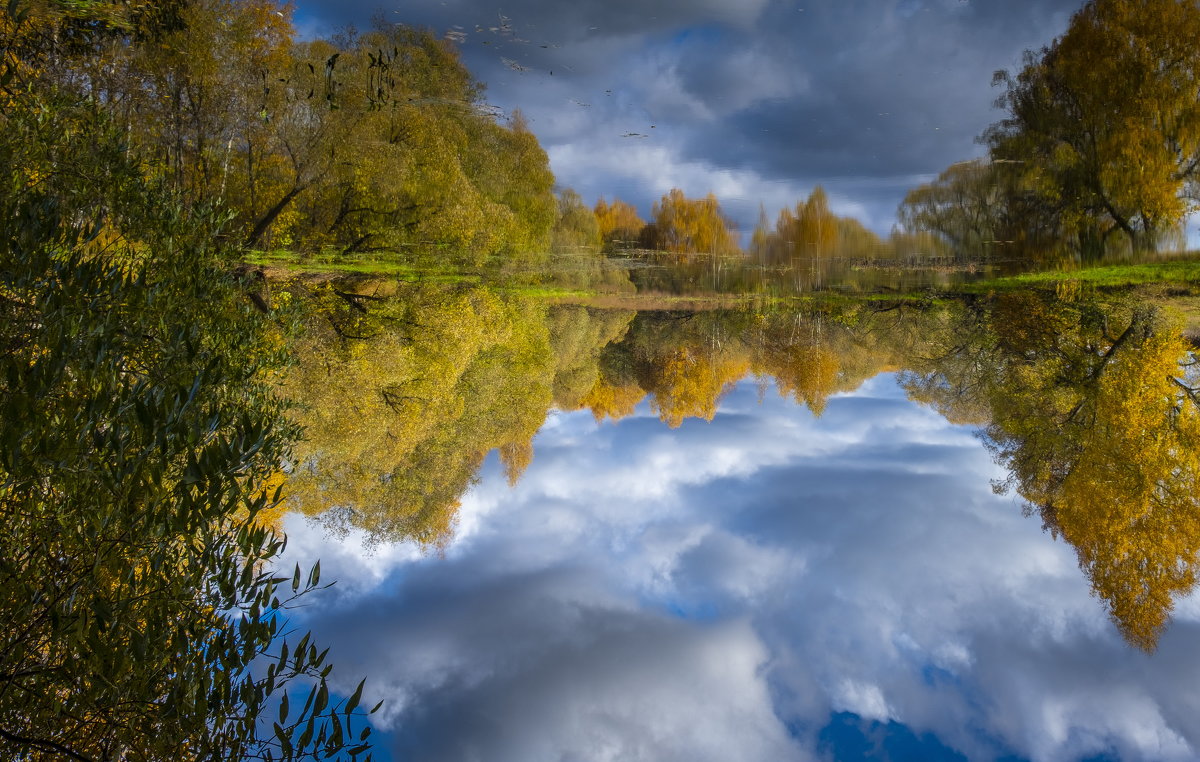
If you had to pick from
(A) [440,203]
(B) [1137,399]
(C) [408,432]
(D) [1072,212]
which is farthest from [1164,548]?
(A) [440,203]

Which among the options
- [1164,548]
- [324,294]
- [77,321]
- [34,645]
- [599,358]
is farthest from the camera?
[599,358]

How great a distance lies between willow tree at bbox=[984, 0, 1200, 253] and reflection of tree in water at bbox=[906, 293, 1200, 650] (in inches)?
189

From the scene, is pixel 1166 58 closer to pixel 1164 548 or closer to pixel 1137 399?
pixel 1137 399

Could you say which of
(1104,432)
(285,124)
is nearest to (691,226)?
(285,124)

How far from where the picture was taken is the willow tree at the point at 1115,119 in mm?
24938

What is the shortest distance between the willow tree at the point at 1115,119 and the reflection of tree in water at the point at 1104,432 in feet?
15.8

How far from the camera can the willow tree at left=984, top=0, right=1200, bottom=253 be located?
81.8 feet

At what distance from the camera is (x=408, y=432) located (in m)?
18.8

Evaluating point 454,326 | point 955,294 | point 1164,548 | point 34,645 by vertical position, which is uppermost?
point 955,294

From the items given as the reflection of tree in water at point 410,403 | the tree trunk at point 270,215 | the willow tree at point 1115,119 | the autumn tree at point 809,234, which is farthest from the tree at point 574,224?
the willow tree at point 1115,119

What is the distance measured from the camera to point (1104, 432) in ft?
60.2

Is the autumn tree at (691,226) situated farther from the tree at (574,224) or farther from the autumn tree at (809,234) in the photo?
the tree at (574,224)

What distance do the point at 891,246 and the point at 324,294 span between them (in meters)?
28.1

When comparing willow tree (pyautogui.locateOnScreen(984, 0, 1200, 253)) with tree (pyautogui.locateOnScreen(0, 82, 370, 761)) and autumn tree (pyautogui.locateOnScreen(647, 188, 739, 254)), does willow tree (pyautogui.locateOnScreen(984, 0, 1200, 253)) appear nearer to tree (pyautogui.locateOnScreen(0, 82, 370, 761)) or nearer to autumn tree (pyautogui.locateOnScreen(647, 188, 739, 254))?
autumn tree (pyautogui.locateOnScreen(647, 188, 739, 254))
